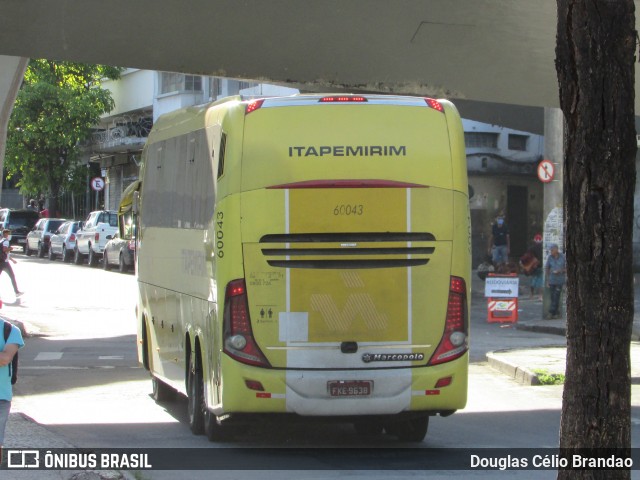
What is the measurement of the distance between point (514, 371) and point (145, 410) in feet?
19.4

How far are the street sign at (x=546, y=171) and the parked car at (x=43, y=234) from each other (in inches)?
1228

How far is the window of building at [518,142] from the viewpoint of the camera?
4350 cm

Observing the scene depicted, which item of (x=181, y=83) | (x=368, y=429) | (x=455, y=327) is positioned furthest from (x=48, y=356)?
(x=181, y=83)

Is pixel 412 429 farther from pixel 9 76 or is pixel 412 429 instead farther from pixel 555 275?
pixel 555 275

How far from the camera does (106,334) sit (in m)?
22.8

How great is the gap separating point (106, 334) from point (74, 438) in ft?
37.8

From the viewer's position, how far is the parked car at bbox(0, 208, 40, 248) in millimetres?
57594

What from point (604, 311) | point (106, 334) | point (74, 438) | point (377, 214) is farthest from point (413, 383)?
point (106, 334)

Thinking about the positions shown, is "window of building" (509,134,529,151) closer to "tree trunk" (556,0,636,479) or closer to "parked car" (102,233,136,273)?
"parked car" (102,233,136,273)

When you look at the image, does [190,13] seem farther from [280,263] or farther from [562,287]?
[562,287]

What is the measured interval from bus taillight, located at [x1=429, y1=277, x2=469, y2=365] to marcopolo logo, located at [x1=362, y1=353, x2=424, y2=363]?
0.55 ft

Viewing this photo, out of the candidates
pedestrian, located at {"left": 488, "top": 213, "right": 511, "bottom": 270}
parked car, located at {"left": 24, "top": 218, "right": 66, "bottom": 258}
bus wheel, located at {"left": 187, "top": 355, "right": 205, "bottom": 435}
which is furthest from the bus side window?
parked car, located at {"left": 24, "top": 218, "right": 66, "bottom": 258}

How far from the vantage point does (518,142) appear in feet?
144

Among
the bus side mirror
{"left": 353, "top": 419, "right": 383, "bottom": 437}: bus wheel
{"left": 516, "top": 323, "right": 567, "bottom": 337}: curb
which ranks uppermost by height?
the bus side mirror
